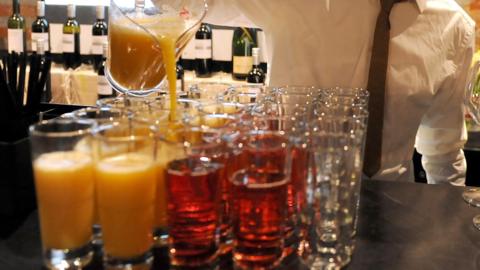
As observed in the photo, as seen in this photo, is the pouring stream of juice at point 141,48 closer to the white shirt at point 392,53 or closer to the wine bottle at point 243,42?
the white shirt at point 392,53

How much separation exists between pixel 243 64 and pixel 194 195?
2111mm

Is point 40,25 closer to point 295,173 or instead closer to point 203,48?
point 203,48

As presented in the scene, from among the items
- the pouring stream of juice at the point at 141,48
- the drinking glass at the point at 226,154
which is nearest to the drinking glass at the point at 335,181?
the drinking glass at the point at 226,154

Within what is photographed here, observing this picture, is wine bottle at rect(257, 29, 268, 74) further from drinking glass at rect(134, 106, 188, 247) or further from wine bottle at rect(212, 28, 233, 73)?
drinking glass at rect(134, 106, 188, 247)

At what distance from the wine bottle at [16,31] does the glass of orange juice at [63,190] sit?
2171 millimetres

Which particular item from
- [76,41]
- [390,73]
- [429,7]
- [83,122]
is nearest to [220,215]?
[83,122]

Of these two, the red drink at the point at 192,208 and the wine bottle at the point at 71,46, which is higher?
the wine bottle at the point at 71,46

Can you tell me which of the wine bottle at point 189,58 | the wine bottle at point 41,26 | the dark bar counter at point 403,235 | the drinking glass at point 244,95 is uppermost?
the wine bottle at point 41,26

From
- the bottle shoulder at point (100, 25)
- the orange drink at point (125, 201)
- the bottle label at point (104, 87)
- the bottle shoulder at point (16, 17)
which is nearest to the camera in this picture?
the orange drink at point (125, 201)

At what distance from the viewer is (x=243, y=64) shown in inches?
113

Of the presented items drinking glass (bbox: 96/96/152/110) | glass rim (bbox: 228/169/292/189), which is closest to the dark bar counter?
glass rim (bbox: 228/169/292/189)

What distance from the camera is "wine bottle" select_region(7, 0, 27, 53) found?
3.00 meters

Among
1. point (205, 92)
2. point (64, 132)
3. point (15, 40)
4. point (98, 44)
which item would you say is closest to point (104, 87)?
point (98, 44)

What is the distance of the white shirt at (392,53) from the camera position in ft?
5.74
